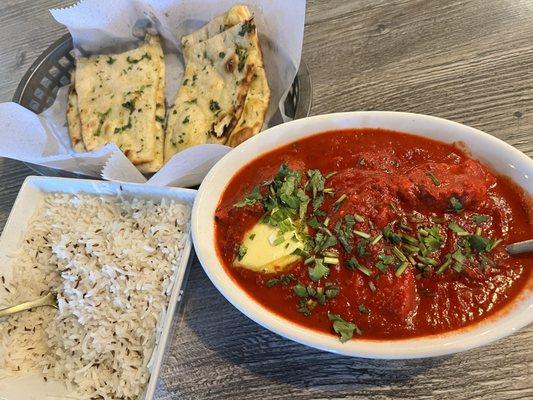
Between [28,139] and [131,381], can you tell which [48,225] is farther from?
[131,381]

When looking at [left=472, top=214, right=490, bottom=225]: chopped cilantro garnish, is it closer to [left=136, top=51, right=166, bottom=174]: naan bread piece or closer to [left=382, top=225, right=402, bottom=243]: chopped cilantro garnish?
[left=382, top=225, right=402, bottom=243]: chopped cilantro garnish

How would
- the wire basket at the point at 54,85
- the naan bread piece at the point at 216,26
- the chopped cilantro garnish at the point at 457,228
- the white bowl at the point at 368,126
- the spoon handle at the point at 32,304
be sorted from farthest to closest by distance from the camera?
the naan bread piece at the point at 216,26 → the wire basket at the point at 54,85 → the spoon handle at the point at 32,304 → the chopped cilantro garnish at the point at 457,228 → the white bowl at the point at 368,126

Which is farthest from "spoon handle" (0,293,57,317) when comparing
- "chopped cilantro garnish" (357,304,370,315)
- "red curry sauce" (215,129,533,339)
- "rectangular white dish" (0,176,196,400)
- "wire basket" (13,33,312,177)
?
"chopped cilantro garnish" (357,304,370,315)

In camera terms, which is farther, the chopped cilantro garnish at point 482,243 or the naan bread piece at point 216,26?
the naan bread piece at point 216,26

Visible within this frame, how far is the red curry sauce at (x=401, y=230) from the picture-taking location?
1.65 m

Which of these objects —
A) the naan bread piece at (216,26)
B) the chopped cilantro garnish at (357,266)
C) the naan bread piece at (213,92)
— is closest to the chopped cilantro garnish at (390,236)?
the chopped cilantro garnish at (357,266)

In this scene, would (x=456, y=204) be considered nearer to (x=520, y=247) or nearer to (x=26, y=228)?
(x=520, y=247)

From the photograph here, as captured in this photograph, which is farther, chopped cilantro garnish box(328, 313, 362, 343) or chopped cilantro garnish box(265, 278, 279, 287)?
chopped cilantro garnish box(265, 278, 279, 287)

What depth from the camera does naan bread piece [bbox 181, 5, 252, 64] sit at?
8.43ft

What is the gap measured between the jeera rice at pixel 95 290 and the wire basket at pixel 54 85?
16.2 inches

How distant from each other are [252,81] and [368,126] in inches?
28.6

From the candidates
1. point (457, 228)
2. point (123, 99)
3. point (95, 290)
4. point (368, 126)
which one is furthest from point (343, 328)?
point (123, 99)

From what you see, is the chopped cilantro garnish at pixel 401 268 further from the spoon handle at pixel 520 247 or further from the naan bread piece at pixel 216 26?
the naan bread piece at pixel 216 26

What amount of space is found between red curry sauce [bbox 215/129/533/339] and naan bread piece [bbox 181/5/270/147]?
14.9 inches
